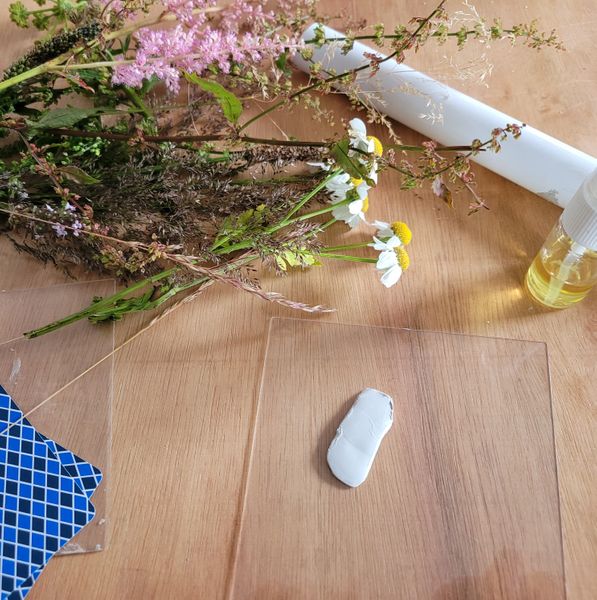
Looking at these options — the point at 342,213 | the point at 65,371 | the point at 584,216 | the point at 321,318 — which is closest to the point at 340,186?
the point at 342,213

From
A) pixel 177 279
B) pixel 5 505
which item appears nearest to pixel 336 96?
pixel 177 279

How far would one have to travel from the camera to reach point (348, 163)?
0.65 m

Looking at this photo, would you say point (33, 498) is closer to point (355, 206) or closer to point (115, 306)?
point (115, 306)

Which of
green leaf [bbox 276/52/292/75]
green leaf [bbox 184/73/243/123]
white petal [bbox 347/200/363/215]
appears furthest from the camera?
green leaf [bbox 276/52/292/75]

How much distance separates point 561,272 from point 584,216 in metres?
0.12

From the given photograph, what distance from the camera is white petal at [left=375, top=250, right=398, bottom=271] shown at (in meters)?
0.74

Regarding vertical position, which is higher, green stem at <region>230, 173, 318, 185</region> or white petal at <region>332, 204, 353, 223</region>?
white petal at <region>332, 204, 353, 223</region>

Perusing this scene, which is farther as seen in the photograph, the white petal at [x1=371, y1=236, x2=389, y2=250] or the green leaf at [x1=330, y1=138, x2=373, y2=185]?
the white petal at [x1=371, y1=236, x2=389, y2=250]

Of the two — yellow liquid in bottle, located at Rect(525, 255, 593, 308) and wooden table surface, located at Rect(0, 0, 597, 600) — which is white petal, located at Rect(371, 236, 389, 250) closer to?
wooden table surface, located at Rect(0, 0, 597, 600)

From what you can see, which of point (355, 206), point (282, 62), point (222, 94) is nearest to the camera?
point (222, 94)

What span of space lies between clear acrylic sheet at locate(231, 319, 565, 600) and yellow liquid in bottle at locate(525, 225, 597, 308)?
7 centimetres

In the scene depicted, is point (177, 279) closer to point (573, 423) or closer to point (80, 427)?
point (80, 427)

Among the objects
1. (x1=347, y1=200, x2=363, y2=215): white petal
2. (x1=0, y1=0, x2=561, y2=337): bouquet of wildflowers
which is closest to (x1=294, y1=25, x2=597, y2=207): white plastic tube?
(x1=0, y1=0, x2=561, y2=337): bouquet of wildflowers

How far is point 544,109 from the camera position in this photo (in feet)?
2.85
